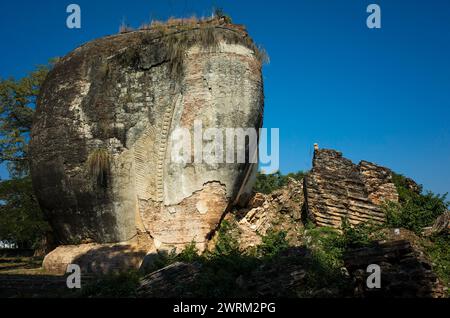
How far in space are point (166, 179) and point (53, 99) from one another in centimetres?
402

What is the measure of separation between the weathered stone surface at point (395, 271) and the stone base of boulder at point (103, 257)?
4.76 metres

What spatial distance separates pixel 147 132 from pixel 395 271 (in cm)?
621

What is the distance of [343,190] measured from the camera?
10266 millimetres

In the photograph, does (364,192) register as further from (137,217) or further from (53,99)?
(53,99)

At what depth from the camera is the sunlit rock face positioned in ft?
31.6

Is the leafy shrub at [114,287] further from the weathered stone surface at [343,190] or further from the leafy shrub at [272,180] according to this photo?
the leafy shrub at [272,180]

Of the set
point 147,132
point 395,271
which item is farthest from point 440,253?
point 147,132

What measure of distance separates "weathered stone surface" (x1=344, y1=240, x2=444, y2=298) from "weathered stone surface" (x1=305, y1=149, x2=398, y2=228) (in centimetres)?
294

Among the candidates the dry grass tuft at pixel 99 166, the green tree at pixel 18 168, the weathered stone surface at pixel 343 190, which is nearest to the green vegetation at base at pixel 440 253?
the weathered stone surface at pixel 343 190

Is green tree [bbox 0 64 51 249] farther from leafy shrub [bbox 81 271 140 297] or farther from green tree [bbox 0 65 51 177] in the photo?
leafy shrub [bbox 81 271 140 297]

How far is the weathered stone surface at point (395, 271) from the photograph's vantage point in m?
5.88

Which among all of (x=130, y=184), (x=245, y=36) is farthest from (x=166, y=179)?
(x=245, y=36)

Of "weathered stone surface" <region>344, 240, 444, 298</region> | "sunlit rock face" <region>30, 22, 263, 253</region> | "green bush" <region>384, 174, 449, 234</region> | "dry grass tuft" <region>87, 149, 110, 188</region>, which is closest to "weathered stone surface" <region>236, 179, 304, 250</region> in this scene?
"sunlit rock face" <region>30, 22, 263, 253</region>

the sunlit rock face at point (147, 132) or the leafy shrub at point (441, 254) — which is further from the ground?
the sunlit rock face at point (147, 132)
